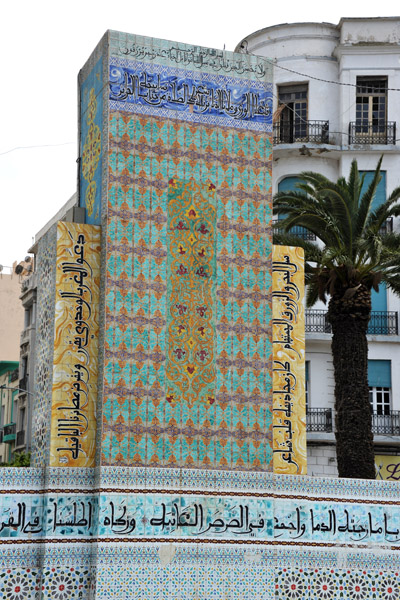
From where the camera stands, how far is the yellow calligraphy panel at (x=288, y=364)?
10.7 meters

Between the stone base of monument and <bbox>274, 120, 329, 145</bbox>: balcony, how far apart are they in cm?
1901

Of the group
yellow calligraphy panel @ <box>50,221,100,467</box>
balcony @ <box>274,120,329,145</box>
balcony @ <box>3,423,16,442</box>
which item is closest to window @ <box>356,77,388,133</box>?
balcony @ <box>274,120,329,145</box>

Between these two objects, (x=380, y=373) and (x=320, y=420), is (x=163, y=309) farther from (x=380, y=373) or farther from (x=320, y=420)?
(x=380, y=373)

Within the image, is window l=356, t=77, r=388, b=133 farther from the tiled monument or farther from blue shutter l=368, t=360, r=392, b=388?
the tiled monument

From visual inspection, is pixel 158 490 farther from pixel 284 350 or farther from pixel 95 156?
pixel 95 156

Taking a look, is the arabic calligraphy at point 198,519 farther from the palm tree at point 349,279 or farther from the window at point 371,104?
the window at point 371,104

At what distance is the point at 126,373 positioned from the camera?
9.98m

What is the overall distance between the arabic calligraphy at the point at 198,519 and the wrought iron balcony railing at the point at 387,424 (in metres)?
16.2

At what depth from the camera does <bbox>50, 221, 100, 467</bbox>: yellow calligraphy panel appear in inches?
390

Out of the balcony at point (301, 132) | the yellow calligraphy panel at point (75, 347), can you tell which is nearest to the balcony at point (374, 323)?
the balcony at point (301, 132)

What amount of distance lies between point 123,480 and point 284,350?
90.6 inches

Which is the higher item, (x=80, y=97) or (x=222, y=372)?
(x=80, y=97)

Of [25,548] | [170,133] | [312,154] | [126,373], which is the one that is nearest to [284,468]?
[126,373]

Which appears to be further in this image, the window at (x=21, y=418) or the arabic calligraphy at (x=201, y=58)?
the window at (x=21, y=418)
